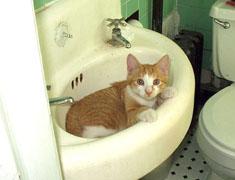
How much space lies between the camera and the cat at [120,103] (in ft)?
2.89

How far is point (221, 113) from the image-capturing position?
1.37m

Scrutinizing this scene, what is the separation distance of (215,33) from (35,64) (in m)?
1.26

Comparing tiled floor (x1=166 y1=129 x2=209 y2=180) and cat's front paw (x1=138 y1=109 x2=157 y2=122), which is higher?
cat's front paw (x1=138 y1=109 x2=157 y2=122)

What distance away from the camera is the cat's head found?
34.5 inches

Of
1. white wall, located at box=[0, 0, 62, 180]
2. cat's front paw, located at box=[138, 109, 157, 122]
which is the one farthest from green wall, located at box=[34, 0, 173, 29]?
white wall, located at box=[0, 0, 62, 180]

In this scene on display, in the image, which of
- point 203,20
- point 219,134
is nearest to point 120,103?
point 219,134

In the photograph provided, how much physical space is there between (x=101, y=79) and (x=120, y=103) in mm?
100

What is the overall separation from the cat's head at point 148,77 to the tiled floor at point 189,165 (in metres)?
0.85

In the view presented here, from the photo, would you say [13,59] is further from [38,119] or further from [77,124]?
[77,124]

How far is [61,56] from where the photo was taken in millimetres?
882

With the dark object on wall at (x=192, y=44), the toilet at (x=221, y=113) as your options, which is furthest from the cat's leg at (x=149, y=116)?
the dark object on wall at (x=192, y=44)

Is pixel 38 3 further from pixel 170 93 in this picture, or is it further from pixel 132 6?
pixel 132 6

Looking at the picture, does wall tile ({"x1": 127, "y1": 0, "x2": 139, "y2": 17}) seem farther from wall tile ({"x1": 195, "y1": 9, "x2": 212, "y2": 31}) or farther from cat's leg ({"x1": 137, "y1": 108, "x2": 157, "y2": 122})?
cat's leg ({"x1": 137, "y1": 108, "x2": 157, "y2": 122})

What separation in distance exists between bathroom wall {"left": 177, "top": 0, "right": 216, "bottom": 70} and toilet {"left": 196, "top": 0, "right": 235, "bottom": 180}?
0.33 metres
